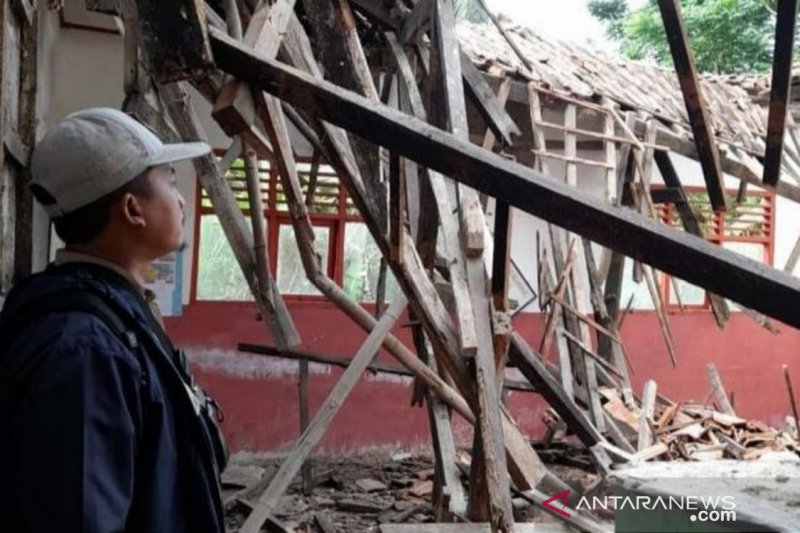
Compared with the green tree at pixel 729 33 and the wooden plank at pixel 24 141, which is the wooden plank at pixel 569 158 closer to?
the wooden plank at pixel 24 141

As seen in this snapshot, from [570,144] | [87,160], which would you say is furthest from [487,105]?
[570,144]

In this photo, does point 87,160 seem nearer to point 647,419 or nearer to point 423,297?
point 423,297

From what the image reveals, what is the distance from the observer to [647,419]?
5660 millimetres

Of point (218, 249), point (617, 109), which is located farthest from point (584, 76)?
point (218, 249)

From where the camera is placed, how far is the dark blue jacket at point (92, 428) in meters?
1.21

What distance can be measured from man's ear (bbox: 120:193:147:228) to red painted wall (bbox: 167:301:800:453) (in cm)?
453

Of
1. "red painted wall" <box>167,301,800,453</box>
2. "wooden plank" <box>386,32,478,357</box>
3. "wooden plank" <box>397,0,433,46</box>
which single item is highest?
"wooden plank" <box>397,0,433,46</box>

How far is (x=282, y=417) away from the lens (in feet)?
22.1

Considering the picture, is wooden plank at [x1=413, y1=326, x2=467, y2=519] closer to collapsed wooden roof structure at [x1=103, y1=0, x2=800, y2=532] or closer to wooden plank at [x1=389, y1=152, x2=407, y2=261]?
collapsed wooden roof structure at [x1=103, y1=0, x2=800, y2=532]

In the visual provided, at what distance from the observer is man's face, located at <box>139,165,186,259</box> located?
1.51 m

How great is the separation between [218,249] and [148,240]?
544 cm

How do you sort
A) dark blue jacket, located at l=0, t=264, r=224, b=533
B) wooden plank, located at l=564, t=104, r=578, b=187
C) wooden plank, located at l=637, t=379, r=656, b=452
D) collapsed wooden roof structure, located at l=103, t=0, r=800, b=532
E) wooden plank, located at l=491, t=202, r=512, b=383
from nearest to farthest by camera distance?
dark blue jacket, located at l=0, t=264, r=224, b=533 → collapsed wooden roof structure, located at l=103, t=0, r=800, b=532 → wooden plank, located at l=491, t=202, r=512, b=383 → wooden plank, located at l=637, t=379, r=656, b=452 → wooden plank, located at l=564, t=104, r=578, b=187

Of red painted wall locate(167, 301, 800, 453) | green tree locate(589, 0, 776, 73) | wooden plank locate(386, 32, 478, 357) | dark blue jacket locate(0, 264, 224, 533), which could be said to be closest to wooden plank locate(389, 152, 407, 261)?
wooden plank locate(386, 32, 478, 357)

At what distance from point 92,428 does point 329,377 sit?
573 cm
